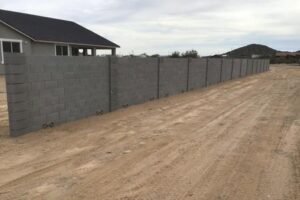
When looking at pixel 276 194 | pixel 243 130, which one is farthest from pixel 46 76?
pixel 276 194

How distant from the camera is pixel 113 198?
4047 mm

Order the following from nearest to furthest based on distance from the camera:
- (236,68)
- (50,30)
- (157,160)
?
1. (157,160)
2. (50,30)
3. (236,68)

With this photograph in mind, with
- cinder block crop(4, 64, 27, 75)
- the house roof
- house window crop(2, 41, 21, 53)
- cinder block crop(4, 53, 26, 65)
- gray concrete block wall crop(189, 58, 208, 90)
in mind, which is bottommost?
gray concrete block wall crop(189, 58, 208, 90)

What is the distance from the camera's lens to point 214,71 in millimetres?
23000

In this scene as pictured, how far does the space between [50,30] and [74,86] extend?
18.5 m

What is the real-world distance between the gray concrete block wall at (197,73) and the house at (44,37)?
9021 millimetres

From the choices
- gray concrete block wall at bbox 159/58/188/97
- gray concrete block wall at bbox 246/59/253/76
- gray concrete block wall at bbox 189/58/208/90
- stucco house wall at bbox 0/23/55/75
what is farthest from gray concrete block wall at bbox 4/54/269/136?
gray concrete block wall at bbox 246/59/253/76

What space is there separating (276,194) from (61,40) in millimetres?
22738

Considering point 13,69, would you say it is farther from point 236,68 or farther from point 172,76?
point 236,68

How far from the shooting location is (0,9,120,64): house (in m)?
21.8

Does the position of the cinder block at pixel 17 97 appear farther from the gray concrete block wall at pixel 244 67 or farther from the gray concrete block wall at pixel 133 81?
the gray concrete block wall at pixel 244 67

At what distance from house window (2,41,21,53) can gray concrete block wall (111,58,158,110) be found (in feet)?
40.4

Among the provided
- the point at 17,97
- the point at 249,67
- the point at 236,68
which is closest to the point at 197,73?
the point at 236,68

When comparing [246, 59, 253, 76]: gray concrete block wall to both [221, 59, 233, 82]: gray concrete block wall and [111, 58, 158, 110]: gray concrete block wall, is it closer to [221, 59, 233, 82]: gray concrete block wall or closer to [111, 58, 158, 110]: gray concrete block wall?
[221, 59, 233, 82]: gray concrete block wall
